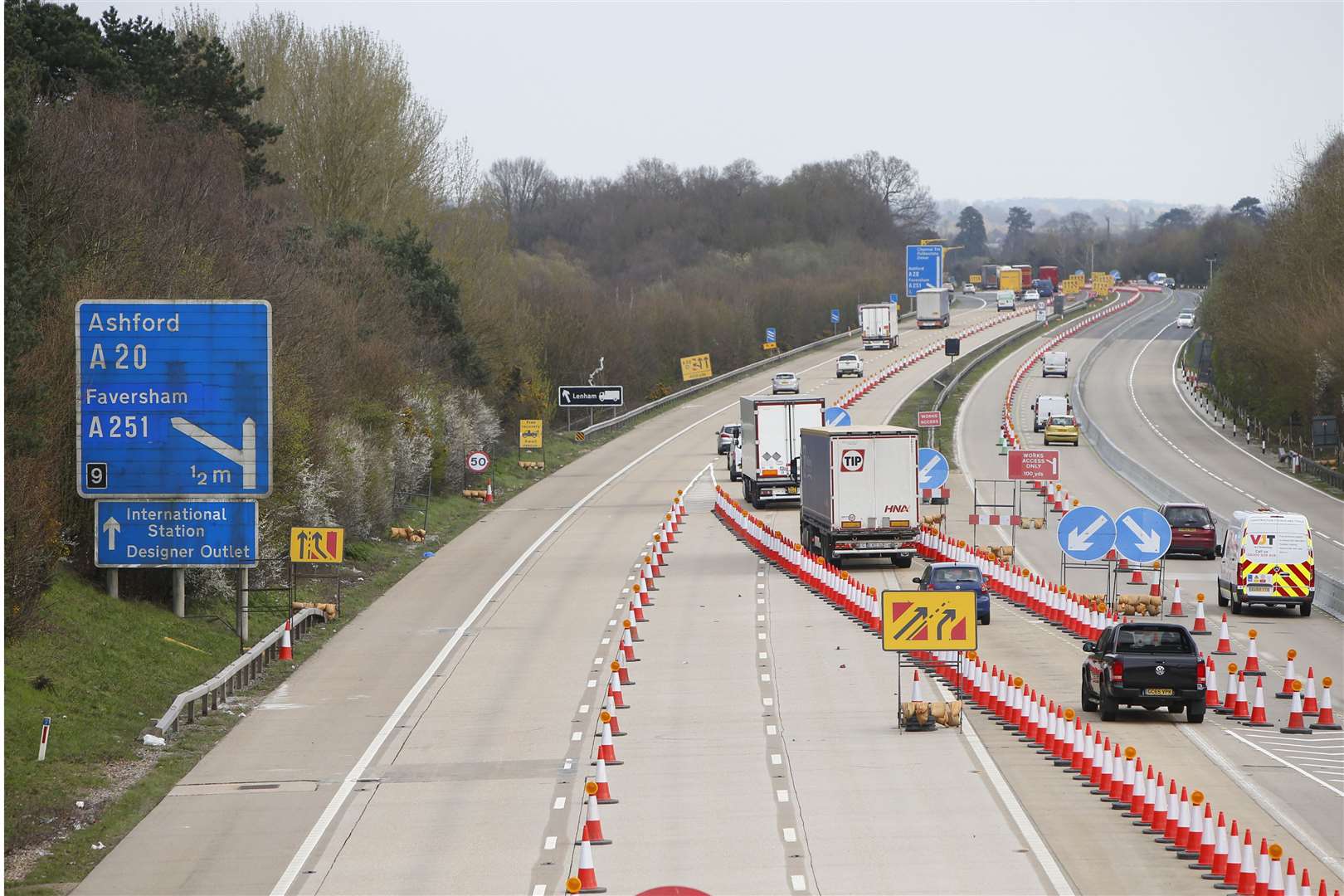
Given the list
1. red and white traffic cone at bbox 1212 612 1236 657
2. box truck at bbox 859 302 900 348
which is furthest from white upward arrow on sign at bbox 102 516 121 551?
box truck at bbox 859 302 900 348

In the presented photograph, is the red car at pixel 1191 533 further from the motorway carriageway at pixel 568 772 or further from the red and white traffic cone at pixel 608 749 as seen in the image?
the red and white traffic cone at pixel 608 749

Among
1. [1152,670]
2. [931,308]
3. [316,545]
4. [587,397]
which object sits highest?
[931,308]

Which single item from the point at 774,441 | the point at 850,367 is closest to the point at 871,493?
the point at 774,441

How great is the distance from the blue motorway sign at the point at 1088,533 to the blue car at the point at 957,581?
8.61 feet

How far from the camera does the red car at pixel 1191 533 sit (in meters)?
44.8

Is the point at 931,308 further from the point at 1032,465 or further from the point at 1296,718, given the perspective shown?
the point at 1296,718

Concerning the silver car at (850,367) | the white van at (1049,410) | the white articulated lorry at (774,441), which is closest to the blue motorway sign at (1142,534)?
the white articulated lorry at (774,441)

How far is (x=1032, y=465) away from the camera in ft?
137

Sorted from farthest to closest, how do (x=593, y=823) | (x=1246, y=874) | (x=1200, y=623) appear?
(x=1200, y=623), (x=593, y=823), (x=1246, y=874)

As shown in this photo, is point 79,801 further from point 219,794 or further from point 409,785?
point 409,785

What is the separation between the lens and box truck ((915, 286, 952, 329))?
142875mm

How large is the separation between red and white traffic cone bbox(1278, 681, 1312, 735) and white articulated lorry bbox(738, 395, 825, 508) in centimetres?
2929

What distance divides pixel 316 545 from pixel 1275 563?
62.7 feet

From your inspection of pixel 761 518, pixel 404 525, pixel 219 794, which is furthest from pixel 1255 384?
pixel 219 794
